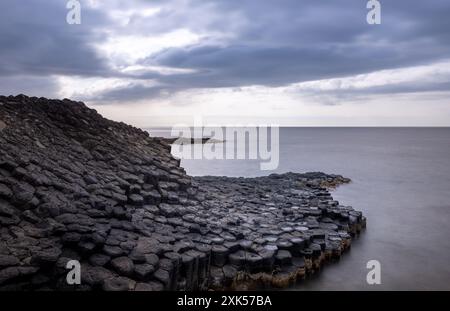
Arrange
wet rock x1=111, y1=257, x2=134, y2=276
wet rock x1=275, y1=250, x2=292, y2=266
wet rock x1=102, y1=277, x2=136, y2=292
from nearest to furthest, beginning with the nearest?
1. wet rock x1=102, y1=277, x2=136, y2=292
2. wet rock x1=111, y1=257, x2=134, y2=276
3. wet rock x1=275, y1=250, x2=292, y2=266

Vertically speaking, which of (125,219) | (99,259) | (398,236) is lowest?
(398,236)

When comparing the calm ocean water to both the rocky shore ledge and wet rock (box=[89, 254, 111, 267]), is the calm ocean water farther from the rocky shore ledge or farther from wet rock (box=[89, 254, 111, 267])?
wet rock (box=[89, 254, 111, 267])

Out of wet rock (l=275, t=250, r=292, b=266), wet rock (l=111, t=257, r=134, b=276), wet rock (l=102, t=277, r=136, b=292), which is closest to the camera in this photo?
wet rock (l=102, t=277, r=136, b=292)

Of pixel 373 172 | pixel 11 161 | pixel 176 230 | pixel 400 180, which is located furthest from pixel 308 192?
pixel 373 172

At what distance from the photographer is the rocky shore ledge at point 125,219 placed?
569 centimetres

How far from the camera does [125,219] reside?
752 centimetres

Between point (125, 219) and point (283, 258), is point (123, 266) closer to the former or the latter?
point (125, 219)

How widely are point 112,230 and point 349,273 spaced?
5311 mm

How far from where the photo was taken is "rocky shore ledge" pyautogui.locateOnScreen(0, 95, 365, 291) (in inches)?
224

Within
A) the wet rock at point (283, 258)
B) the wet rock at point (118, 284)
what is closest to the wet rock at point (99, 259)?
the wet rock at point (118, 284)

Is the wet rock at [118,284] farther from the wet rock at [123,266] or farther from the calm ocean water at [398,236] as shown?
the calm ocean water at [398,236]

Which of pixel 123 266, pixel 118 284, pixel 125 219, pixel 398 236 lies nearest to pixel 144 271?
pixel 123 266

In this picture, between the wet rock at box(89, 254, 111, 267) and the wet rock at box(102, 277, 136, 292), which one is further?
the wet rock at box(89, 254, 111, 267)

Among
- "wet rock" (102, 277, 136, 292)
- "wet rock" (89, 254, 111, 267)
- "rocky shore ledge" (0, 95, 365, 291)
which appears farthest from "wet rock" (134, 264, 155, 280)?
"wet rock" (89, 254, 111, 267)
